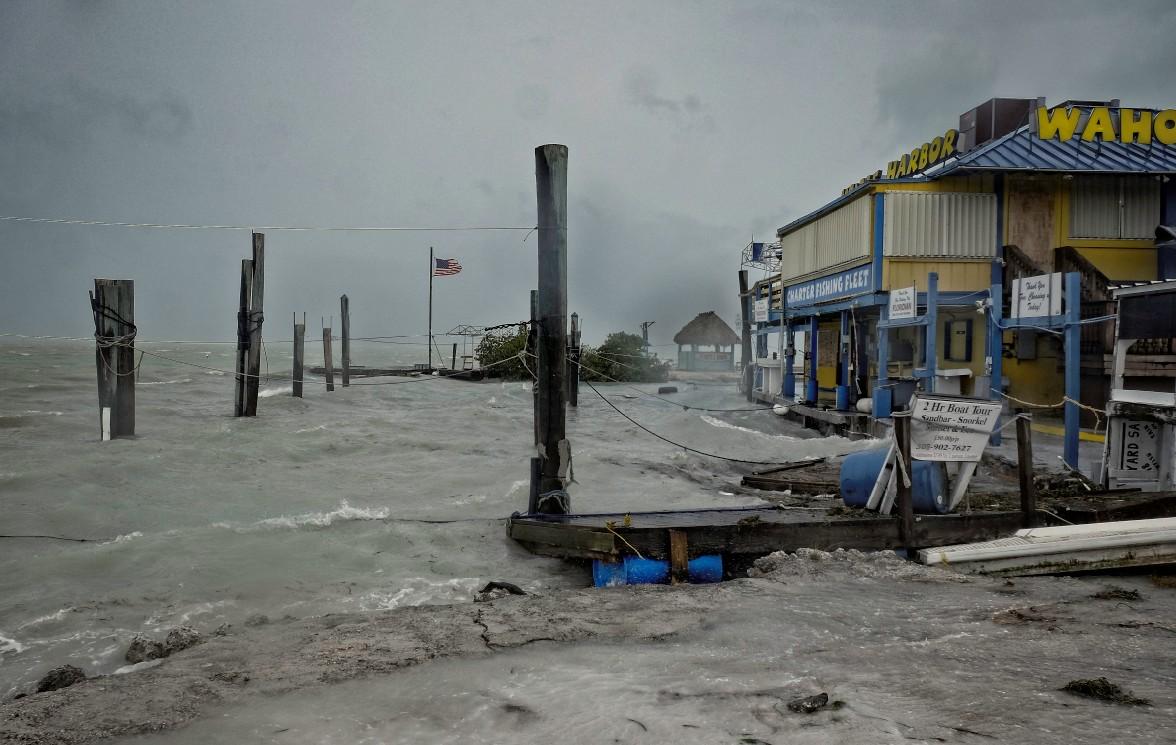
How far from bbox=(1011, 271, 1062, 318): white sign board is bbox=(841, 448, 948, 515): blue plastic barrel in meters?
5.25

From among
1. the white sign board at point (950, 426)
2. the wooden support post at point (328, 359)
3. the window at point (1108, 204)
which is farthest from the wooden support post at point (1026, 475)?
the wooden support post at point (328, 359)

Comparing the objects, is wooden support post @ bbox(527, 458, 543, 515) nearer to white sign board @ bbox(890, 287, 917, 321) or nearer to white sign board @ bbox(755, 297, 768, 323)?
white sign board @ bbox(890, 287, 917, 321)

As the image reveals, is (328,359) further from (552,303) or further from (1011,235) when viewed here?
(552,303)

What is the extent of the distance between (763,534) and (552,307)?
10.8 ft

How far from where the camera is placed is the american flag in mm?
36562

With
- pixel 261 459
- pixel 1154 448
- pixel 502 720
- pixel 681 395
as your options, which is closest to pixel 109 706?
pixel 502 720

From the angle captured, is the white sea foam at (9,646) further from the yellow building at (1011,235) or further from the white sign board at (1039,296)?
the yellow building at (1011,235)

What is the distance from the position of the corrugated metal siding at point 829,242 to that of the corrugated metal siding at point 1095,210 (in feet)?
17.9

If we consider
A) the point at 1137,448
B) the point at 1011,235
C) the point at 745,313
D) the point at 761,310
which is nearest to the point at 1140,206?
the point at 1011,235

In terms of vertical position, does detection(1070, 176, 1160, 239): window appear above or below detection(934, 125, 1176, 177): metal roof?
below

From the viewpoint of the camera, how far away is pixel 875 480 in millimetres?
8109

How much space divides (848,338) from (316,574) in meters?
16.5

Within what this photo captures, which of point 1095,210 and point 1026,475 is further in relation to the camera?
point 1095,210

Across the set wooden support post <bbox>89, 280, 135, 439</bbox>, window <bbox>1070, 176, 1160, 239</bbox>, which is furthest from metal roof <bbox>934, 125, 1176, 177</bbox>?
wooden support post <bbox>89, 280, 135, 439</bbox>
